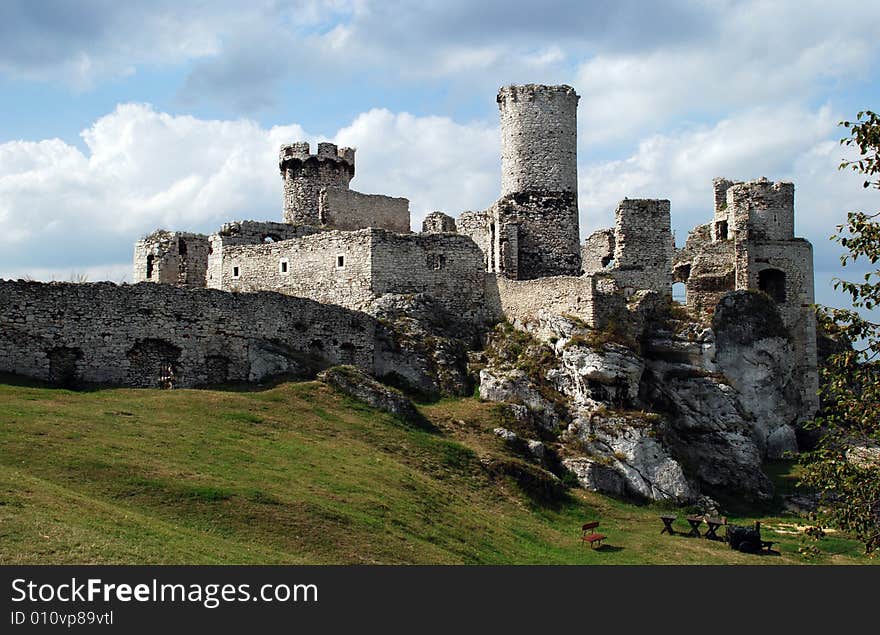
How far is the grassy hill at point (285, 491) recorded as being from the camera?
66.7 ft

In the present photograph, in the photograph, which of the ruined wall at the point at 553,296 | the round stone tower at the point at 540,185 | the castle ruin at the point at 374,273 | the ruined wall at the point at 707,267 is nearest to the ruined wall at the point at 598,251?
the castle ruin at the point at 374,273

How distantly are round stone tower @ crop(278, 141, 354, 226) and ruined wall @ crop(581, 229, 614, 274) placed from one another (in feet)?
45.0

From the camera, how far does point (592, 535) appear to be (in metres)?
30.9

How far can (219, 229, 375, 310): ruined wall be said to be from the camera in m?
44.9

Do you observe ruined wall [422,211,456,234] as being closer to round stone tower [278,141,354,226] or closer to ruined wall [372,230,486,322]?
round stone tower [278,141,354,226]

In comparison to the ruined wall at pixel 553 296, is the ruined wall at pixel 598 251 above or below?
above

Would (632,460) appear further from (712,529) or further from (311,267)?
(311,267)

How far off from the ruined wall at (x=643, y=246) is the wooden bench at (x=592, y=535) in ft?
65.2

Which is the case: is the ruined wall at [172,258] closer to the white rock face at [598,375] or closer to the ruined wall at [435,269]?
the ruined wall at [435,269]

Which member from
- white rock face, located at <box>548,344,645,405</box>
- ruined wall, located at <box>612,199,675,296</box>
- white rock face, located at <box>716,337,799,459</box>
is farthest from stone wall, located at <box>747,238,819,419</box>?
white rock face, located at <box>548,344,645,405</box>

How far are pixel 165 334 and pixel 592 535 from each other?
16.4 meters

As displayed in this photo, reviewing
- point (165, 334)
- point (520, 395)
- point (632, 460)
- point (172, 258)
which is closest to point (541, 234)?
point (520, 395)

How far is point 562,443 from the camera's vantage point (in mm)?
38906

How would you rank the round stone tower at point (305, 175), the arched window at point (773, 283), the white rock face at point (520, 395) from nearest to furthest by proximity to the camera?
1. the white rock face at point (520, 395)
2. the arched window at point (773, 283)
3. the round stone tower at point (305, 175)
